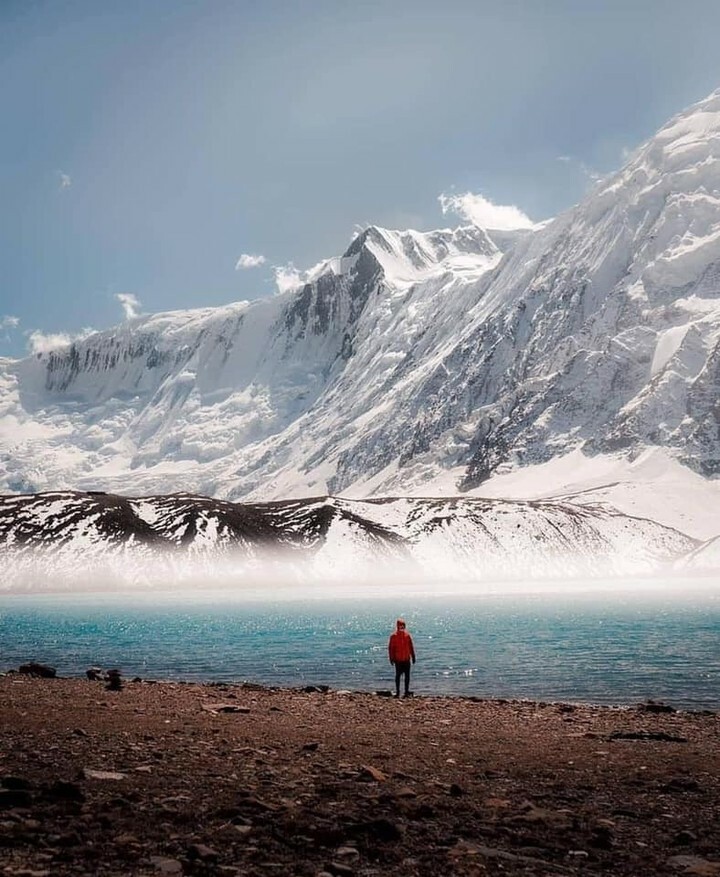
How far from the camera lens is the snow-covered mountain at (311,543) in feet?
467

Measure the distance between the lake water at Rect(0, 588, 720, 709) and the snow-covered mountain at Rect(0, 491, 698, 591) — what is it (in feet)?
150

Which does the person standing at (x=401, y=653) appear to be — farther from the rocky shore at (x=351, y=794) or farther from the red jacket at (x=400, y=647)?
the rocky shore at (x=351, y=794)

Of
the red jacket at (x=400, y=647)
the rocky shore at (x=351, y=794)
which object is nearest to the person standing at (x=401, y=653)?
the red jacket at (x=400, y=647)

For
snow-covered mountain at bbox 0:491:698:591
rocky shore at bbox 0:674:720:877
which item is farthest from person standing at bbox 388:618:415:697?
snow-covered mountain at bbox 0:491:698:591

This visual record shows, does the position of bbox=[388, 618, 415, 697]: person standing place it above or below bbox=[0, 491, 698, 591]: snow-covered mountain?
below

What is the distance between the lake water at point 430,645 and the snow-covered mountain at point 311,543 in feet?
150

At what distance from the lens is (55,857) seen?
8352 millimetres

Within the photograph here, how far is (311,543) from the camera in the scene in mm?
154125

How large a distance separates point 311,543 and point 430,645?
108 meters

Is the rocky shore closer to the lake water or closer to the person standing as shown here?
the person standing

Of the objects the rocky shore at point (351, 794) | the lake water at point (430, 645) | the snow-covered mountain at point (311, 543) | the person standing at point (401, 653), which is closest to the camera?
the rocky shore at point (351, 794)

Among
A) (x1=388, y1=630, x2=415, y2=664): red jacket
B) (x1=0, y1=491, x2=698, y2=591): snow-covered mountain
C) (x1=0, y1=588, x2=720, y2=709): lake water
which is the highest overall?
(x1=0, y1=491, x2=698, y2=591): snow-covered mountain

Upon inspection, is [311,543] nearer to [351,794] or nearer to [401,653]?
[401,653]

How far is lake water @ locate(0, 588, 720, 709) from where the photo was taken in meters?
32.2
